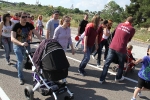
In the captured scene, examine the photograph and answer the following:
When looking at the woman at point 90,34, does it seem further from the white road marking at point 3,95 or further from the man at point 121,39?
the white road marking at point 3,95

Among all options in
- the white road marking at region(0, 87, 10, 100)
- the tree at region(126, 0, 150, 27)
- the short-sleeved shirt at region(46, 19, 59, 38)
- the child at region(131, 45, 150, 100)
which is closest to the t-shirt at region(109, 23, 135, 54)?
the child at region(131, 45, 150, 100)

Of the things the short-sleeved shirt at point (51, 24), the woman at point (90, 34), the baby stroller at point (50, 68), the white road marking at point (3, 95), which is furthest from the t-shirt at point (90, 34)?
the white road marking at point (3, 95)

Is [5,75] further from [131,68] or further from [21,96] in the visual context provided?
[131,68]

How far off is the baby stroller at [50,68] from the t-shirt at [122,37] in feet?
6.07

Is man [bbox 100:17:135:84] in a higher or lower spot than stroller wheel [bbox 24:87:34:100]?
higher

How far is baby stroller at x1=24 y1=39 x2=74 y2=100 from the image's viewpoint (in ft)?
12.9

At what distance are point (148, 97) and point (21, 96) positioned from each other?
324 cm

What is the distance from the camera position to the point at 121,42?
5.24 meters

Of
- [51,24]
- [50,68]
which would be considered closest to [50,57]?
[50,68]

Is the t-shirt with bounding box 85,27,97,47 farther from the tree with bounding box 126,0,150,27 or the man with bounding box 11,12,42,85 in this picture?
the tree with bounding box 126,0,150,27

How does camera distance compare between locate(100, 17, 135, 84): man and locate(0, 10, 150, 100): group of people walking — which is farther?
locate(100, 17, 135, 84): man

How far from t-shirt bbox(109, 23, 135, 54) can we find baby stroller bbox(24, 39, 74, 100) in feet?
6.07

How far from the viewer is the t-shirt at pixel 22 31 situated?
495 centimetres

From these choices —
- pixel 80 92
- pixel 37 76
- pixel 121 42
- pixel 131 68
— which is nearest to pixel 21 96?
pixel 37 76
